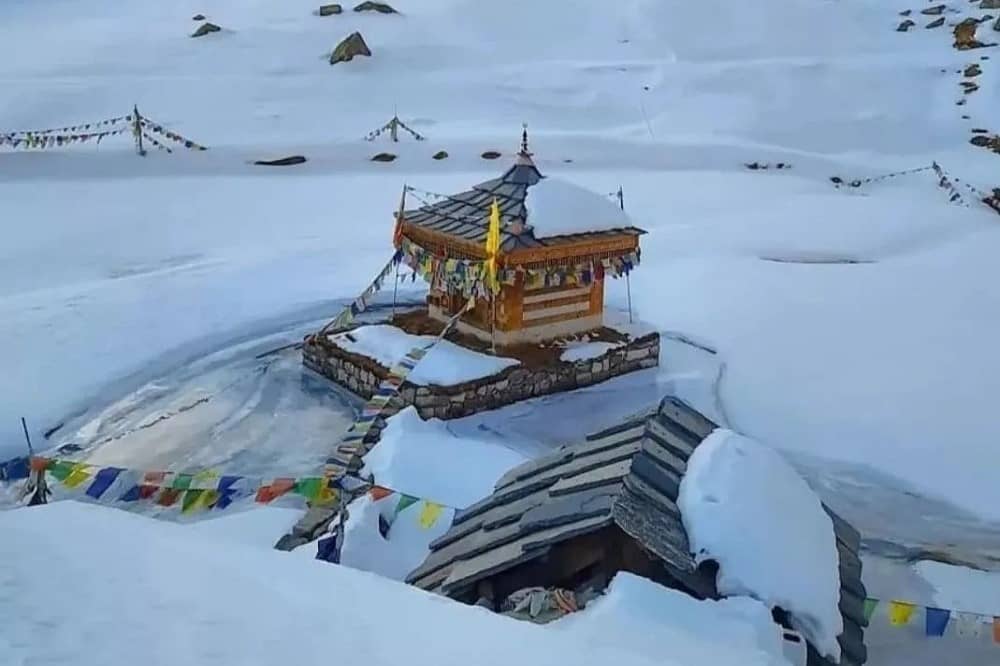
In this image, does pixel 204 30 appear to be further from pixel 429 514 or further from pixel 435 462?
pixel 429 514

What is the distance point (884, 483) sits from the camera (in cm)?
991

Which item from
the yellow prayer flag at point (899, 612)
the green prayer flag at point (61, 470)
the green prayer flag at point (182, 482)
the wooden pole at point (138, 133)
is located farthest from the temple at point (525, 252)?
the wooden pole at point (138, 133)

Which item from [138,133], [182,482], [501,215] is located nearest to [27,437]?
[182,482]

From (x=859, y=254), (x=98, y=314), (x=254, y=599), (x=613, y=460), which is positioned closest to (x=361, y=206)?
(x=98, y=314)

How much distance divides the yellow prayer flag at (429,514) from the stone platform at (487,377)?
2.84 m

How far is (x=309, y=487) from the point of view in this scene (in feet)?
27.9

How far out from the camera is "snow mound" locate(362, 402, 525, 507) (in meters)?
8.98

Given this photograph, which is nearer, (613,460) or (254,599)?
(254,599)

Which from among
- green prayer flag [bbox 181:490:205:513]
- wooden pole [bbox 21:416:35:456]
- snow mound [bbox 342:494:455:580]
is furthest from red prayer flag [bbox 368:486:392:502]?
wooden pole [bbox 21:416:35:456]

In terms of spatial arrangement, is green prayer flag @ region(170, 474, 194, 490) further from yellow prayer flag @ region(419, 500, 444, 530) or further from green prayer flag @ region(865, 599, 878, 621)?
green prayer flag @ region(865, 599, 878, 621)

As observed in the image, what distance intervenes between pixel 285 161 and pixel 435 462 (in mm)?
16434

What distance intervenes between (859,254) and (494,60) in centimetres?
1923

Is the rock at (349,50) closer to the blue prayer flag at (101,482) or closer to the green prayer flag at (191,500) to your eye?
the blue prayer flag at (101,482)

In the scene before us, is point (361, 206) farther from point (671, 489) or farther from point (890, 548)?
point (671, 489)
